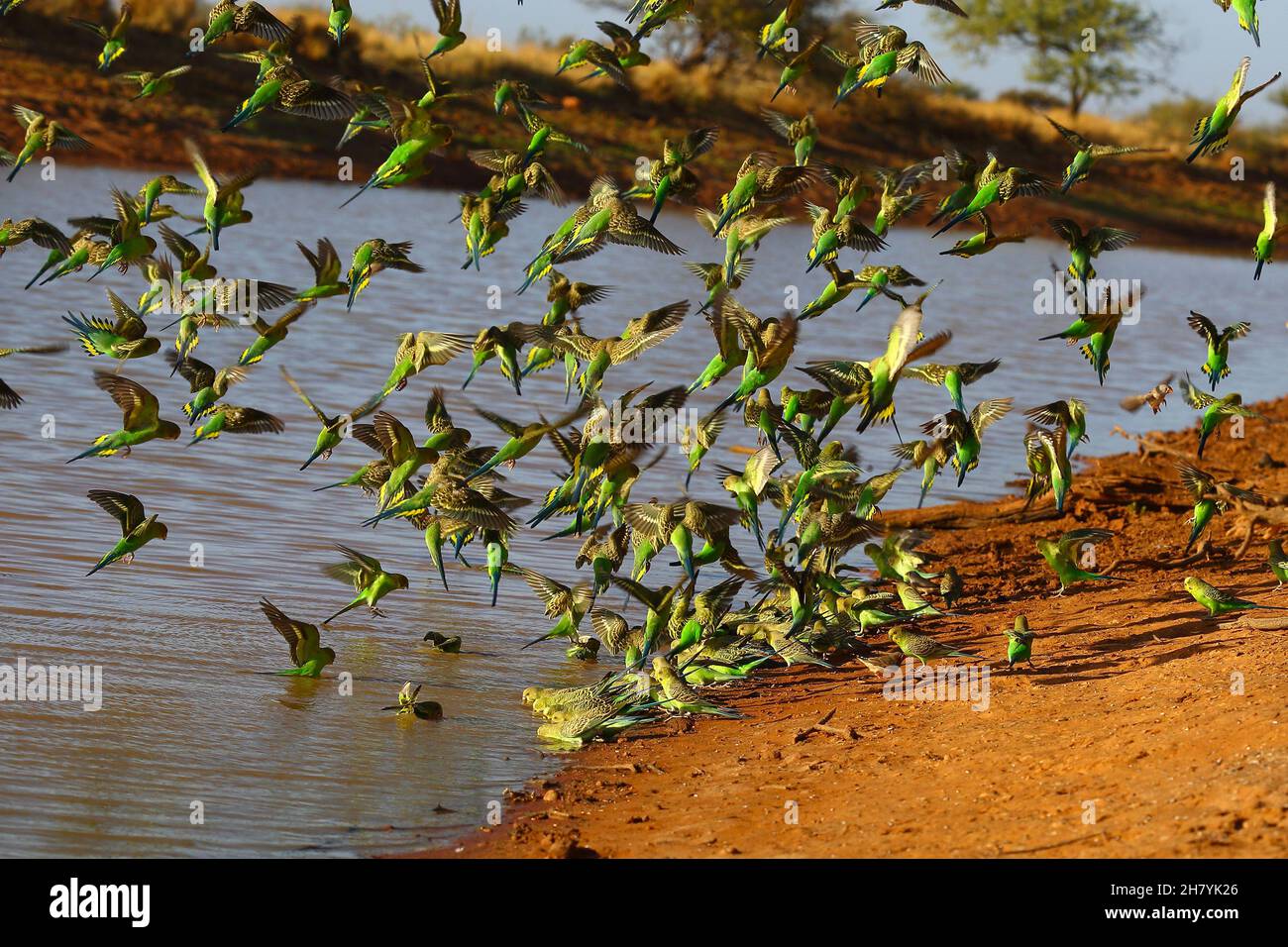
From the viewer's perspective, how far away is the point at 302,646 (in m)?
6.20

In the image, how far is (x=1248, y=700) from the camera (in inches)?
202

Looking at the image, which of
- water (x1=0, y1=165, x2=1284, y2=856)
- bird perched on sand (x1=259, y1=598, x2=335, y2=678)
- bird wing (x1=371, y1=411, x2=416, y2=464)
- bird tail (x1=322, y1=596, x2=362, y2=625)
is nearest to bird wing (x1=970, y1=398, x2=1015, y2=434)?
water (x1=0, y1=165, x2=1284, y2=856)

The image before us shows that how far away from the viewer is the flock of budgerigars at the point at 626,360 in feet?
19.5

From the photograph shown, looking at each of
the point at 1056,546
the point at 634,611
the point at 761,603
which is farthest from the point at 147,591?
the point at 1056,546

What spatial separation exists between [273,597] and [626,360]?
7.43ft

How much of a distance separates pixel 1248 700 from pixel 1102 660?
1128mm

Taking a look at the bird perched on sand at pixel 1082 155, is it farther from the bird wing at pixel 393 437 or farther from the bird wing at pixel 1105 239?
the bird wing at pixel 393 437

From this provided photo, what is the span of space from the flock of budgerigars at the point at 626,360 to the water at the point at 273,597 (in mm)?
313

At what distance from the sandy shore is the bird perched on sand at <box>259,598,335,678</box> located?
114 cm

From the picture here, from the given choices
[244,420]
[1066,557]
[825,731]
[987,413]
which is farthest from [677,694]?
[1066,557]

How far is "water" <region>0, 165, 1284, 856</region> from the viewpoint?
5121mm

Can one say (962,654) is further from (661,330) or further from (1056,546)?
(661,330)

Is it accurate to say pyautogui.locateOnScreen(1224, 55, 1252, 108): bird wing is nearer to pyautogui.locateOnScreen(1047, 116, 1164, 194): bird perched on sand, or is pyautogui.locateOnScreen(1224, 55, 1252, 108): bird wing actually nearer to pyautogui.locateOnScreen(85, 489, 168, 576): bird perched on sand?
pyautogui.locateOnScreen(1047, 116, 1164, 194): bird perched on sand

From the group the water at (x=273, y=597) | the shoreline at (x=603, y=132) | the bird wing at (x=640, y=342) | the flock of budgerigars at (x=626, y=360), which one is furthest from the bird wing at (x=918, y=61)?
the shoreline at (x=603, y=132)
